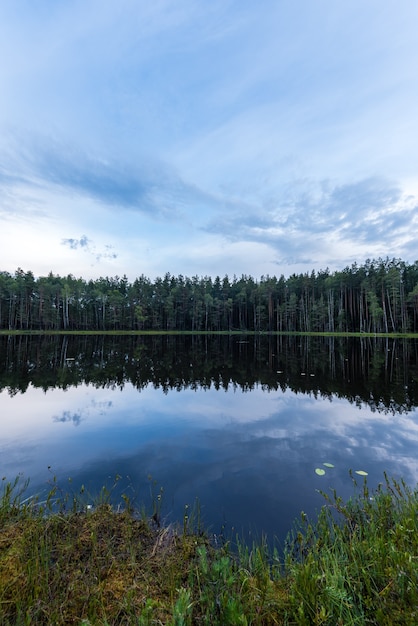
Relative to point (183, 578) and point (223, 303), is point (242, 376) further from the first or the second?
point (223, 303)

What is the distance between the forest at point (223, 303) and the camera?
73.2 metres

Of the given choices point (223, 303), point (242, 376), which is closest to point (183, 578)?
point (242, 376)

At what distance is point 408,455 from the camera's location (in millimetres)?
7938

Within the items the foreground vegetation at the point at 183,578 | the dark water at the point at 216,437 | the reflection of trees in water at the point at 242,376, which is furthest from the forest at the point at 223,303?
the foreground vegetation at the point at 183,578

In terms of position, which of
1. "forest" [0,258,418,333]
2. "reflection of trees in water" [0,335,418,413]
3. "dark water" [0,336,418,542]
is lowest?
"dark water" [0,336,418,542]

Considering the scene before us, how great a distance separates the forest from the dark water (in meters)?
62.7

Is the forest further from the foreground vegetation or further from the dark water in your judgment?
the foreground vegetation

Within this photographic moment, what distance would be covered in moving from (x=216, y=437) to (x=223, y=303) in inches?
3340

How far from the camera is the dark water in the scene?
244 inches

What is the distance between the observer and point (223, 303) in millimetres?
93875

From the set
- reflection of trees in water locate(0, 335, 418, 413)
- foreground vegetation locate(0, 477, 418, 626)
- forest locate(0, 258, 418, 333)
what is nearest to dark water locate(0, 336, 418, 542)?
reflection of trees in water locate(0, 335, 418, 413)

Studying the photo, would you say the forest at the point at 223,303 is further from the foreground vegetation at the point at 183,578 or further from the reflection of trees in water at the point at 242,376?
the foreground vegetation at the point at 183,578

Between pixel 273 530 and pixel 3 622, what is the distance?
153 inches

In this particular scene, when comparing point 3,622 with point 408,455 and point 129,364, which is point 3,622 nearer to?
point 408,455
